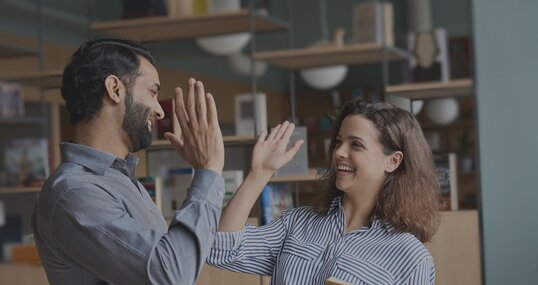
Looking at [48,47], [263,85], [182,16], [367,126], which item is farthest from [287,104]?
[367,126]

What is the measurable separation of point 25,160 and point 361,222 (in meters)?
2.87

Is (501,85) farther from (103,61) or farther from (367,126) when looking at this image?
(103,61)

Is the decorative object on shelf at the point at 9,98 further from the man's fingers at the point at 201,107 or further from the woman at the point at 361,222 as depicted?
the man's fingers at the point at 201,107

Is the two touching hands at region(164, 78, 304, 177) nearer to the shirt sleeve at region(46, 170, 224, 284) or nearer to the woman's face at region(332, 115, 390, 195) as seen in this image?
the shirt sleeve at region(46, 170, 224, 284)

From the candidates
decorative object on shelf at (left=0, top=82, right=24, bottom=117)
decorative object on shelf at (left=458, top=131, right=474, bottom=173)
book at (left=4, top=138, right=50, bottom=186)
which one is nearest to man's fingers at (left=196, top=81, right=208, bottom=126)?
book at (left=4, top=138, right=50, bottom=186)

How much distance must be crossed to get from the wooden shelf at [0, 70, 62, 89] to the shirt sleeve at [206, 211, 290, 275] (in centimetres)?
92

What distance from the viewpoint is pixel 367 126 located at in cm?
187

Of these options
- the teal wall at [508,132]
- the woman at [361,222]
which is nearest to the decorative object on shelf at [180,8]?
the teal wall at [508,132]

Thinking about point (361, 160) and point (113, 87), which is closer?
point (113, 87)

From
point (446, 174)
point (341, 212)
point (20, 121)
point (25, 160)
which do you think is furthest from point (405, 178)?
point (20, 121)

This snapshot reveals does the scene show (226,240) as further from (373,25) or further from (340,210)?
(373,25)

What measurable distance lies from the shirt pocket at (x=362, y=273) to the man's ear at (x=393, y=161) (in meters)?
0.24

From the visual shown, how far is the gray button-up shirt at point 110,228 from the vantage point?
50.6 inches

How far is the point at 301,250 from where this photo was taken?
1.84 m
